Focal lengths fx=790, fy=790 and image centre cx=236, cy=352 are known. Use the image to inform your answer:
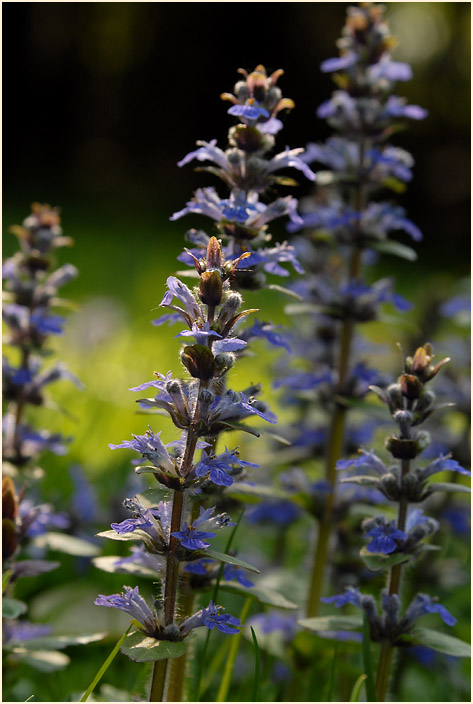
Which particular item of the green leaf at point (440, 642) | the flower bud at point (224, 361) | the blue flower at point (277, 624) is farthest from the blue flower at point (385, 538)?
the blue flower at point (277, 624)

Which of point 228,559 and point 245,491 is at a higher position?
point 245,491

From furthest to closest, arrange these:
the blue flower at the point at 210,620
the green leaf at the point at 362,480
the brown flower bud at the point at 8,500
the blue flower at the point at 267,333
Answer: the blue flower at the point at 267,333, the brown flower bud at the point at 8,500, the green leaf at the point at 362,480, the blue flower at the point at 210,620

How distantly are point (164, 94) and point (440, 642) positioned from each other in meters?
Answer: 20.0

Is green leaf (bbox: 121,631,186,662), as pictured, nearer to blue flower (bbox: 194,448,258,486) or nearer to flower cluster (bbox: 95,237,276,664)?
flower cluster (bbox: 95,237,276,664)

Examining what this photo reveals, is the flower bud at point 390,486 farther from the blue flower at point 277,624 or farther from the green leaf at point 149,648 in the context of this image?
the blue flower at point 277,624

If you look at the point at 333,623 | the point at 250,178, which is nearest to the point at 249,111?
the point at 250,178

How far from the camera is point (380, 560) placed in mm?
2420

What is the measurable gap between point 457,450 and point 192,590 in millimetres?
2103

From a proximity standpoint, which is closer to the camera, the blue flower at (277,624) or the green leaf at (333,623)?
the green leaf at (333,623)

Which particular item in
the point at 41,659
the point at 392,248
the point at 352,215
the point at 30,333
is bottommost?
the point at 41,659

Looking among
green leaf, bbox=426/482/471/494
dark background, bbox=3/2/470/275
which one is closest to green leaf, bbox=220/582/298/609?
green leaf, bbox=426/482/471/494

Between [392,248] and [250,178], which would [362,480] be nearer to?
[250,178]

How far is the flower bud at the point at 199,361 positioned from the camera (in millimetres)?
1887

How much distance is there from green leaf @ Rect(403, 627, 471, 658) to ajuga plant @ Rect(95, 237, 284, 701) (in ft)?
2.58
